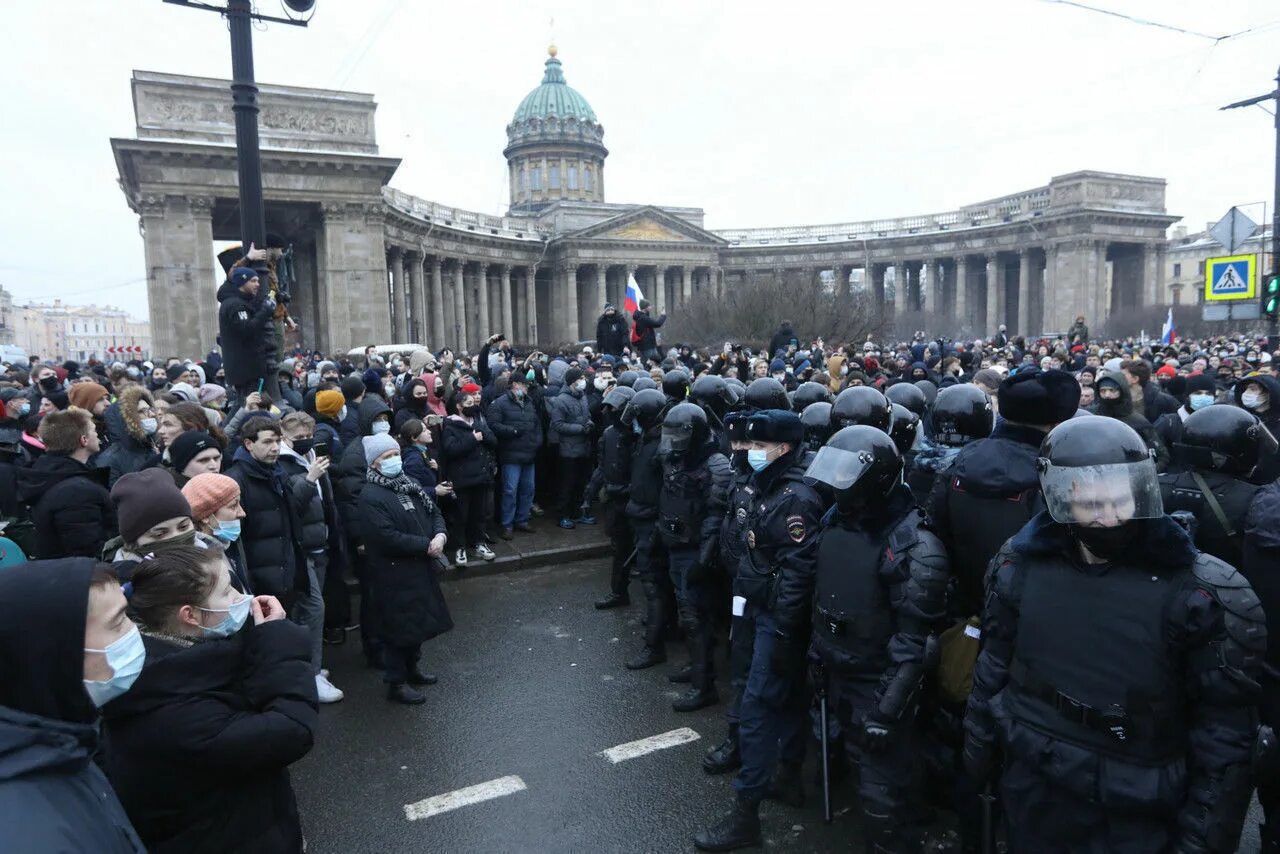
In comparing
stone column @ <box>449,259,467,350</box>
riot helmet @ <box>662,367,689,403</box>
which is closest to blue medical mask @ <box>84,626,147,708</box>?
riot helmet @ <box>662,367,689,403</box>

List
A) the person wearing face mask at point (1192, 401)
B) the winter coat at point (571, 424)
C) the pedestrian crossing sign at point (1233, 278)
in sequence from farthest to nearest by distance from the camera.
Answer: the pedestrian crossing sign at point (1233, 278) → the winter coat at point (571, 424) → the person wearing face mask at point (1192, 401)

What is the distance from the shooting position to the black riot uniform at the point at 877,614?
3545mm

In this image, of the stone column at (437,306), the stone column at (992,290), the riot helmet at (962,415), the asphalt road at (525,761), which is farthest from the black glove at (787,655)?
the stone column at (992,290)

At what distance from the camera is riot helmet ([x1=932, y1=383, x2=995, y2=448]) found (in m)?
4.95

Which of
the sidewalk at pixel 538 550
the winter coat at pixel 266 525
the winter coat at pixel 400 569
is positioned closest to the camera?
the winter coat at pixel 266 525

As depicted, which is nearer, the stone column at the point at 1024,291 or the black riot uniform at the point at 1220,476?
the black riot uniform at the point at 1220,476

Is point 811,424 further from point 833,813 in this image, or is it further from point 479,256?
point 479,256

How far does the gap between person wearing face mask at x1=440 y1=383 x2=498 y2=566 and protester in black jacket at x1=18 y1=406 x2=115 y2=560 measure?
391cm

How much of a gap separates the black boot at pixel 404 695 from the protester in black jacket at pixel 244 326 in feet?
10.3

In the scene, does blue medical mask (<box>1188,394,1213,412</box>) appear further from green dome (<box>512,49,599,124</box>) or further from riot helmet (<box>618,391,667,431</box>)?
green dome (<box>512,49,599,124</box>)

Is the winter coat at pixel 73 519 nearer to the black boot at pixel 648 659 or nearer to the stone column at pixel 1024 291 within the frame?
the black boot at pixel 648 659

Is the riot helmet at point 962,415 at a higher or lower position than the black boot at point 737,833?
higher

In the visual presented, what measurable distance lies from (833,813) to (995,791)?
115 centimetres

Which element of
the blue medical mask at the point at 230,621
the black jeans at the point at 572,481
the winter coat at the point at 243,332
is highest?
the winter coat at the point at 243,332
